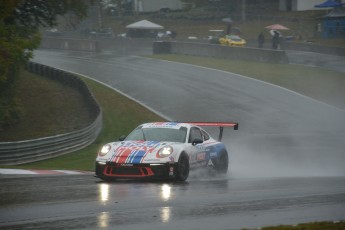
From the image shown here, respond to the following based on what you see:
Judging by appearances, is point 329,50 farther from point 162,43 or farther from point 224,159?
point 224,159

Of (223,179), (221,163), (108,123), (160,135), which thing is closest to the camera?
(223,179)

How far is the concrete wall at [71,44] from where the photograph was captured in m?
66.6

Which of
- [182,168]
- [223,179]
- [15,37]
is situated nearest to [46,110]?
[15,37]

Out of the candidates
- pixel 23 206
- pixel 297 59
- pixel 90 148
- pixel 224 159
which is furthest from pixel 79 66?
pixel 23 206

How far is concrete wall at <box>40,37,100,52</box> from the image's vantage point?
2620 inches

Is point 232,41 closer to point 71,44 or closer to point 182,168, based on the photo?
point 71,44

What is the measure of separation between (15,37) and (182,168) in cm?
1445

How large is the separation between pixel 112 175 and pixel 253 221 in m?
5.63

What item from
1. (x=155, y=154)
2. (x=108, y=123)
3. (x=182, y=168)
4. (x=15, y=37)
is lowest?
(x=108, y=123)

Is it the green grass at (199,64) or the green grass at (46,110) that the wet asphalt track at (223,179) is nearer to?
Result: the green grass at (199,64)

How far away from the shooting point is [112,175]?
14758 millimetres

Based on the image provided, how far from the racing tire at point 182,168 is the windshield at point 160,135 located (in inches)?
29.8

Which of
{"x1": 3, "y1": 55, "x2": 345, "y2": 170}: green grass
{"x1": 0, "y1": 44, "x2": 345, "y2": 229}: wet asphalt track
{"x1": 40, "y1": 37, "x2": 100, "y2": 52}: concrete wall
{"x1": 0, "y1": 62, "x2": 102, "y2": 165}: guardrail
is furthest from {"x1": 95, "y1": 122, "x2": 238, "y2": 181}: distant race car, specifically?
{"x1": 40, "y1": 37, "x2": 100, "y2": 52}: concrete wall

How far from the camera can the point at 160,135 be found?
52.7 ft
